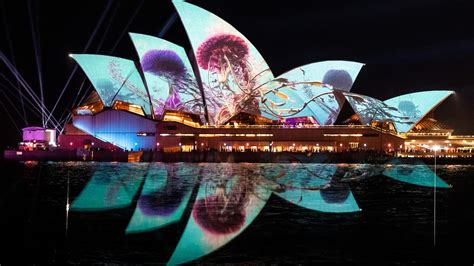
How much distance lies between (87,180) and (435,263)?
61.1 feet

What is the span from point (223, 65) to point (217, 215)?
3597cm

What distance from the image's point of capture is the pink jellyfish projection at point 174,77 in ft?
161

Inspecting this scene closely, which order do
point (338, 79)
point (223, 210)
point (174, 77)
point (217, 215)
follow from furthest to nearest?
point (338, 79), point (174, 77), point (223, 210), point (217, 215)

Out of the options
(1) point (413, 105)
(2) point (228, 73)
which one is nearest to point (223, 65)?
(2) point (228, 73)

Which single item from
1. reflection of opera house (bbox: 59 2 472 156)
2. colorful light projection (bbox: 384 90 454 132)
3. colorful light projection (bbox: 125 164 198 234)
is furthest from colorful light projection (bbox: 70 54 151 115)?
colorful light projection (bbox: 125 164 198 234)

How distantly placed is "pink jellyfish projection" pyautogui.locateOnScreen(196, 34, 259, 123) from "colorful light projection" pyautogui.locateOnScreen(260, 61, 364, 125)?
1.82m

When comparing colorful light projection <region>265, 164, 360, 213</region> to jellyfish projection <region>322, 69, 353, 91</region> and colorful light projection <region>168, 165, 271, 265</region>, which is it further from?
jellyfish projection <region>322, 69, 353, 91</region>

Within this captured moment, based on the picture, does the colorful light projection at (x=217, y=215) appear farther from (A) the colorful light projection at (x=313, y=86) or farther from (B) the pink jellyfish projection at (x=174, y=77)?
(A) the colorful light projection at (x=313, y=86)

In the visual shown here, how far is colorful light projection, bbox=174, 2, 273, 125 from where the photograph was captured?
4691 centimetres

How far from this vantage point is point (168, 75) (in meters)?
50.1

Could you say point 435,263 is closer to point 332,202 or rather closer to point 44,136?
point 332,202

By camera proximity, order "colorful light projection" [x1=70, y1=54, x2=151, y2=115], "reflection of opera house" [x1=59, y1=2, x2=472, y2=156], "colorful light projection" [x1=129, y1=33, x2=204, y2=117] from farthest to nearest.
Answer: "reflection of opera house" [x1=59, y1=2, x2=472, y2=156], "colorful light projection" [x1=70, y1=54, x2=151, y2=115], "colorful light projection" [x1=129, y1=33, x2=204, y2=117]

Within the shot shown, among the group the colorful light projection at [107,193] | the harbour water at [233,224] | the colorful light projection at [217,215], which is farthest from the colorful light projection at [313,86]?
the harbour water at [233,224]

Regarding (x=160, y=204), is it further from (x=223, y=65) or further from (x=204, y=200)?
(x=223, y=65)
